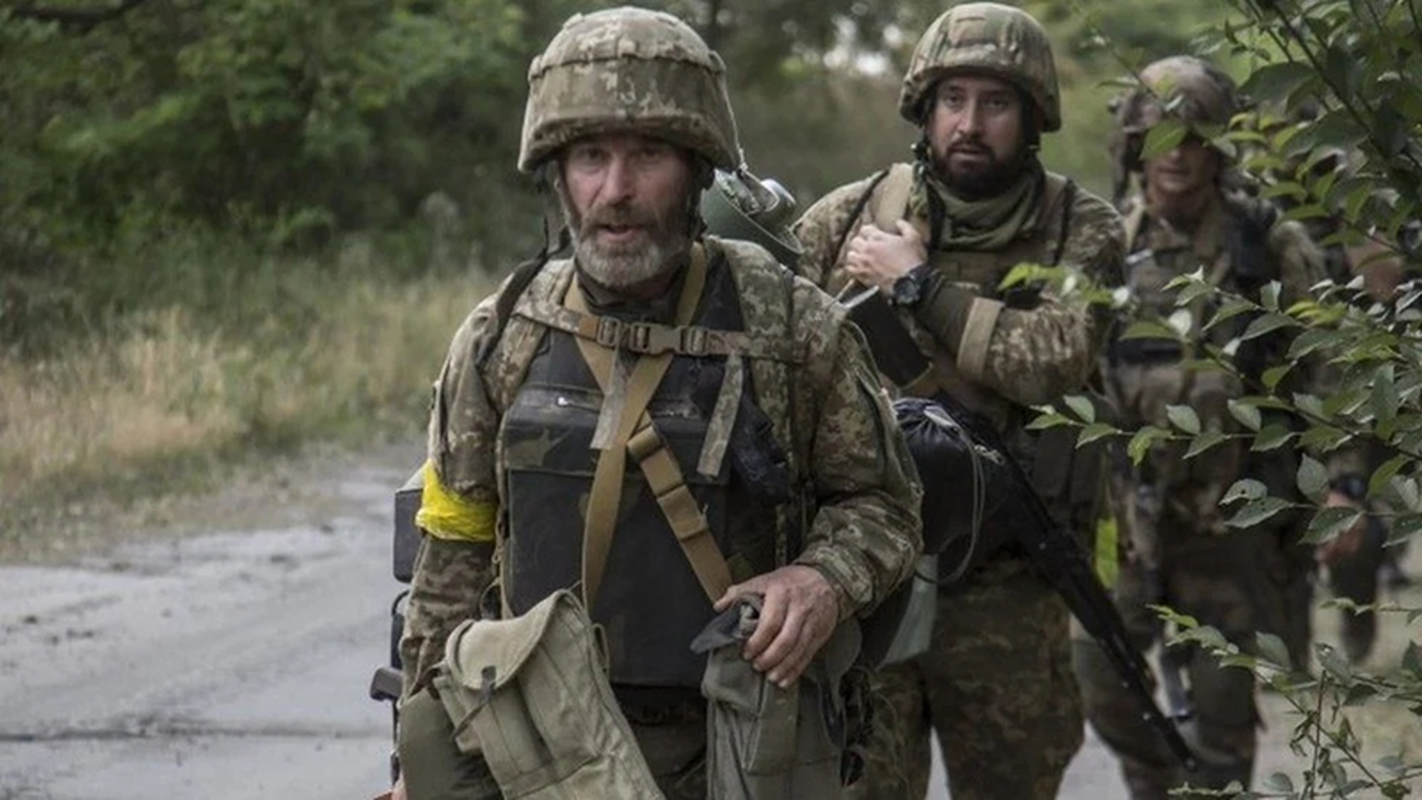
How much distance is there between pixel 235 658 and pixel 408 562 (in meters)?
5.13

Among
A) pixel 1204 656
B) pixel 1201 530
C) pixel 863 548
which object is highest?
pixel 863 548

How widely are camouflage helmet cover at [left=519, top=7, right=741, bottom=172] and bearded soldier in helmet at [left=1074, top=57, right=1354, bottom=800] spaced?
3355 millimetres

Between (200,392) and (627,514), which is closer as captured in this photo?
(627,514)

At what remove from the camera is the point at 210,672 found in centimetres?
984

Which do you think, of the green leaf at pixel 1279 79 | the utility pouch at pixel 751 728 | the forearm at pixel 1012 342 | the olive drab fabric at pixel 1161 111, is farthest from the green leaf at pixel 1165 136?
the olive drab fabric at pixel 1161 111

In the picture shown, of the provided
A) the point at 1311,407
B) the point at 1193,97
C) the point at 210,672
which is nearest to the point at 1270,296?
the point at 1311,407

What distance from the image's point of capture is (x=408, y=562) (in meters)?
5.13

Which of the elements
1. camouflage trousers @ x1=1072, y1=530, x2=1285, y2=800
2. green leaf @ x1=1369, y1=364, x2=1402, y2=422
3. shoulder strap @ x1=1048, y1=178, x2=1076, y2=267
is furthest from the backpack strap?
green leaf @ x1=1369, y1=364, x2=1402, y2=422

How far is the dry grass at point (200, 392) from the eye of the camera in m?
14.4

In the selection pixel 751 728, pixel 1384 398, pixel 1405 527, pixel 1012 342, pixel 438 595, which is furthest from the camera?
pixel 1012 342

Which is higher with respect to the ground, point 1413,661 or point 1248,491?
point 1248,491

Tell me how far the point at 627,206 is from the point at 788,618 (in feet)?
2.03

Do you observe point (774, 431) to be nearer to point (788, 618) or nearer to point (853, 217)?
point (788, 618)

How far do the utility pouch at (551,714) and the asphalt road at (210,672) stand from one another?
3916mm
